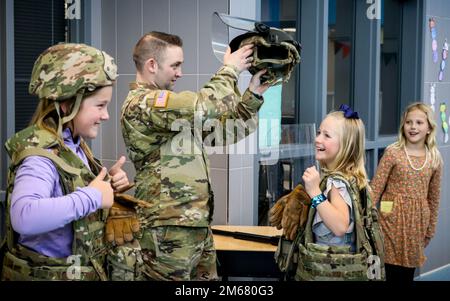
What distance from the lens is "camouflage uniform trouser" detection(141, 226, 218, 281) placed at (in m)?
2.87

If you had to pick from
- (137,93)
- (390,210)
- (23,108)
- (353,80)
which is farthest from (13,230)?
(353,80)

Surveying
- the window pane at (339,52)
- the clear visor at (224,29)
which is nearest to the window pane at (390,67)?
the window pane at (339,52)

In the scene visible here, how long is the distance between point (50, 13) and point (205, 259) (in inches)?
62.3

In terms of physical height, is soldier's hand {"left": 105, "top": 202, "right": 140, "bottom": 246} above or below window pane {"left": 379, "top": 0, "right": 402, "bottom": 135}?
below

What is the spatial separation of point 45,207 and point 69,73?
0.42 m

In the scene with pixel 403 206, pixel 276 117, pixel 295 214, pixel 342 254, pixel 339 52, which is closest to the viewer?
pixel 342 254

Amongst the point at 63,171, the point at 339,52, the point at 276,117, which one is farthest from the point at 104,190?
the point at 339,52

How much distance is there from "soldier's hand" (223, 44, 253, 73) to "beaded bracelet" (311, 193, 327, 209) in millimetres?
597

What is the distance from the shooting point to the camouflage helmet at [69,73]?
209cm

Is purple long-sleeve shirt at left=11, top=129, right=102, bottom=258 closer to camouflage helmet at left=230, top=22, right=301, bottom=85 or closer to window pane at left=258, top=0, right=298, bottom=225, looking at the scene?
camouflage helmet at left=230, top=22, right=301, bottom=85

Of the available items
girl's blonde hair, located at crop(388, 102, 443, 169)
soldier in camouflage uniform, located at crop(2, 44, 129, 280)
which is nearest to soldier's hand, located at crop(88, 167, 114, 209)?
soldier in camouflage uniform, located at crop(2, 44, 129, 280)

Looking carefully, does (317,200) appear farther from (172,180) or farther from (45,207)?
(45,207)

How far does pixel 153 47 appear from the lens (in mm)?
3021
